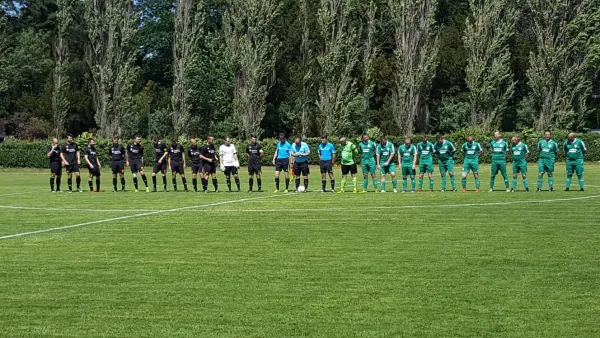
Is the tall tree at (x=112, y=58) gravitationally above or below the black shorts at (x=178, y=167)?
above

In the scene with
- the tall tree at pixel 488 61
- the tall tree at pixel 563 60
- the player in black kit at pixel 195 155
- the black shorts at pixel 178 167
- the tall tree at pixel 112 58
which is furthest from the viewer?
the tall tree at pixel 112 58

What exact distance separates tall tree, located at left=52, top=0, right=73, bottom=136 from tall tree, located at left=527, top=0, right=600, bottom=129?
38.9 meters

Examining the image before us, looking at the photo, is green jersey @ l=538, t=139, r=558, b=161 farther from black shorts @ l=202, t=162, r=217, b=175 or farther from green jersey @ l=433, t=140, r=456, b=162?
black shorts @ l=202, t=162, r=217, b=175

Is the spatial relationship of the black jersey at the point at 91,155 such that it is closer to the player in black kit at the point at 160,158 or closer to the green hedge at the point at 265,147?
the player in black kit at the point at 160,158

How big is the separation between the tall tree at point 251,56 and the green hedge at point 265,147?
4193 millimetres

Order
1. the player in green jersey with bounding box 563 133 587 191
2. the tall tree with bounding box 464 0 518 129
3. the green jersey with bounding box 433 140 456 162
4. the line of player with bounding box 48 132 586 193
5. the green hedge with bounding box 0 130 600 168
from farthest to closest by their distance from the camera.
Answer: the tall tree with bounding box 464 0 518 129, the green hedge with bounding box 0 130 600 168, the green jersey with bounding box 433 140 456 162, the line of player with bounding box 48 132 586 193, the player in green jersey with bounding box 563 133 587 191

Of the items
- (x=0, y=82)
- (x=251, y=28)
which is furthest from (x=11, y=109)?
(x=251, y=28)

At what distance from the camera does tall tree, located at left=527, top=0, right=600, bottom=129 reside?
62219mm

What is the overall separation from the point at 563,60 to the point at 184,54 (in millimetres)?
30944

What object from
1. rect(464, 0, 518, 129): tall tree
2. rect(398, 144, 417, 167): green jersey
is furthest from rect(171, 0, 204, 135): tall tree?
rect(398, 144, 417, 167): green jersey

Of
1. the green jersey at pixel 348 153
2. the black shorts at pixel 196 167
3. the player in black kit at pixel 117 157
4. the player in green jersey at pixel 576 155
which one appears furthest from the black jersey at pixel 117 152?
the player in green jersey at pixel 576 155

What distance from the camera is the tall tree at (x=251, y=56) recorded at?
6606 cm

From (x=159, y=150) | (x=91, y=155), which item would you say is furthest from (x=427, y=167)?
(x=91, y=155)

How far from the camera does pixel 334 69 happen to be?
65938mm
